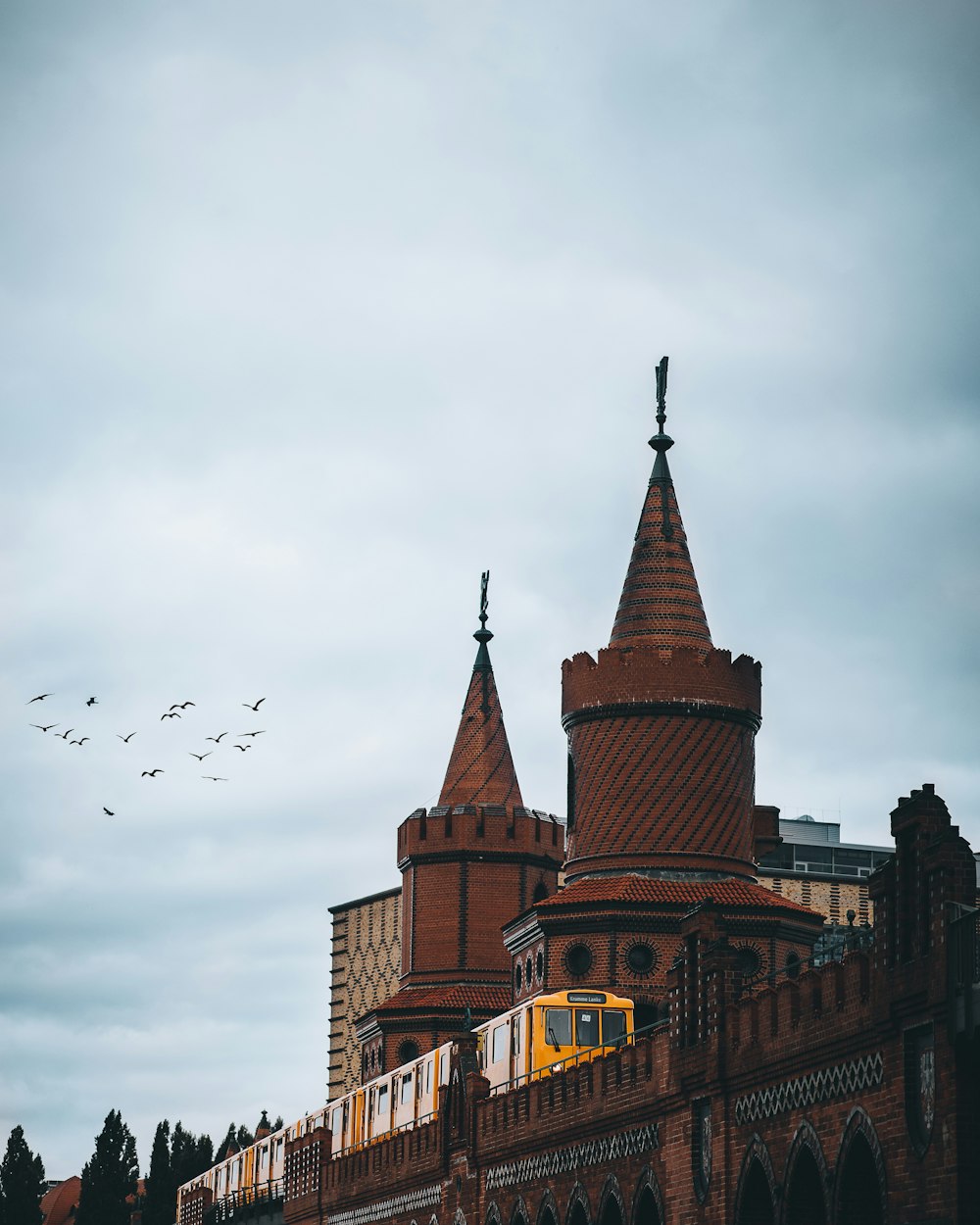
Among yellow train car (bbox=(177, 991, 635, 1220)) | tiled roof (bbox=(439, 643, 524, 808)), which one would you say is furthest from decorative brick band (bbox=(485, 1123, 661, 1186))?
tiled roof (bbox=(439, 643, 524, 808))

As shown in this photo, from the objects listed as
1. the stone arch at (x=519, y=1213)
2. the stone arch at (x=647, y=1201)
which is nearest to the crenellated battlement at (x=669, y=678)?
the stone arch at (x=519, y=1213)

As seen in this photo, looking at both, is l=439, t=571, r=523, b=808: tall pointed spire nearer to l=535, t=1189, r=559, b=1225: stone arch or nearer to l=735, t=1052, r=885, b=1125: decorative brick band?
l=535, t=1189, r=559, b=1225: stone arch

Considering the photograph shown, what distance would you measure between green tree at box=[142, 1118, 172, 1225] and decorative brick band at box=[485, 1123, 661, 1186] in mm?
51428

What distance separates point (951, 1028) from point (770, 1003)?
6.84 m

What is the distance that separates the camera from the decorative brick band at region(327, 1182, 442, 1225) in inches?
2089

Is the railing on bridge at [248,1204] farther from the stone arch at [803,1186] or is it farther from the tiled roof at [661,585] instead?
the stone arch at [803,1186]

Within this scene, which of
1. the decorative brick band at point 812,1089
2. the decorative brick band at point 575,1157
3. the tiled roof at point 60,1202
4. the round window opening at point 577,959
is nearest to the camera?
the decorative brick band at point 812,1089

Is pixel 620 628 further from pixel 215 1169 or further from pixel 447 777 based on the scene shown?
pixel 215 1169

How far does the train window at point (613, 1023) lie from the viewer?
166 ft

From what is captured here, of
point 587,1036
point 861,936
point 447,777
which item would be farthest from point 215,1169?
point 861,936

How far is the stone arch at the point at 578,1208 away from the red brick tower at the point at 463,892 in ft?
82.1

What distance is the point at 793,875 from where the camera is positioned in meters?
86.1

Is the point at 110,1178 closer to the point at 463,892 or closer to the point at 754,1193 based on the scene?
the point at 463,892

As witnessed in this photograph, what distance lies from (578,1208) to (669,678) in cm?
1972
